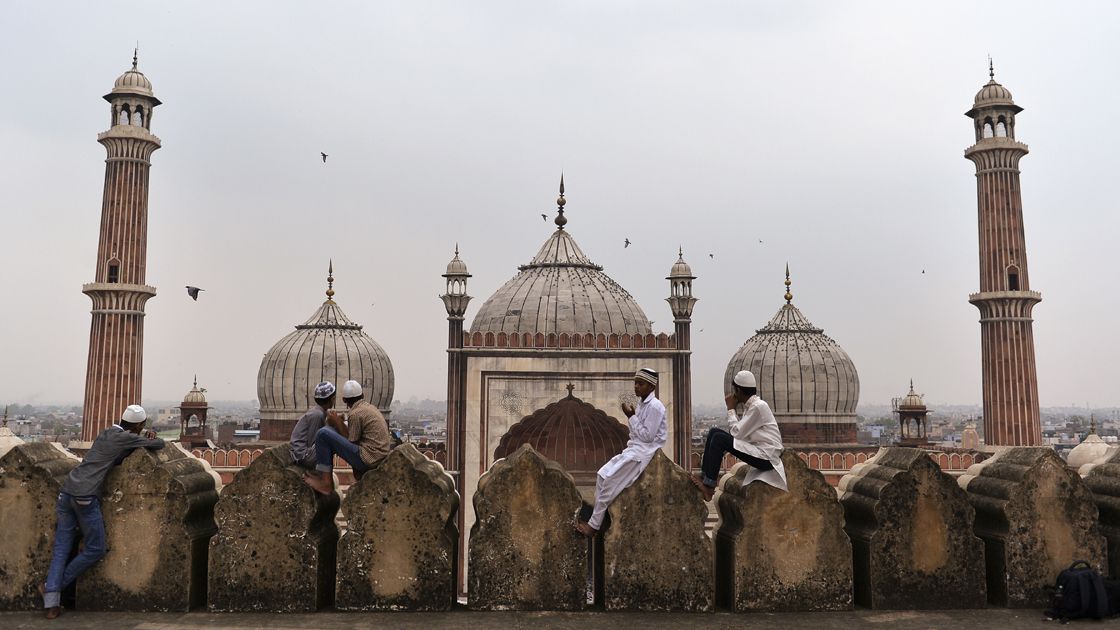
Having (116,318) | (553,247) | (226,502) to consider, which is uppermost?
(553,247)

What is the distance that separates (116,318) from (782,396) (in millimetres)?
19804

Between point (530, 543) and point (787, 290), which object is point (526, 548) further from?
point (787, 290)

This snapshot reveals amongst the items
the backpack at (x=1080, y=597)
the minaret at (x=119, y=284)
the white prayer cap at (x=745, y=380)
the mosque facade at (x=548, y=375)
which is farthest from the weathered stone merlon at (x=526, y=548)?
the minaret at (x=119, y=284)

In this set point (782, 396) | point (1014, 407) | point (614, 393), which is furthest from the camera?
point (782, 396)

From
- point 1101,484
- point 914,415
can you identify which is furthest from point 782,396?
point 1101,484

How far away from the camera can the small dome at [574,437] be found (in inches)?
883

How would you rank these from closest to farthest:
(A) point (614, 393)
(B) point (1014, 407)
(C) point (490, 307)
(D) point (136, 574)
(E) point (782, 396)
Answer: (D) point (136, 574)
(A) point (614, 393)
(C) point (490, 307)
(B) point (1014, 407)
(E) point (782, 396)

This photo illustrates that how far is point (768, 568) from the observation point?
4.05 metres

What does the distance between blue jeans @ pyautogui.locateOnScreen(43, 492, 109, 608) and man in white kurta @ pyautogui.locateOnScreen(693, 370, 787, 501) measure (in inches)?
102

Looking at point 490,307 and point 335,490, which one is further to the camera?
point 490,307

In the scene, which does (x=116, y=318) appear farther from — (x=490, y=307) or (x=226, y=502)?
(x=226, y=502)

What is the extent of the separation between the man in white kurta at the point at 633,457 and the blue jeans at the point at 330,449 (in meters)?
1.10

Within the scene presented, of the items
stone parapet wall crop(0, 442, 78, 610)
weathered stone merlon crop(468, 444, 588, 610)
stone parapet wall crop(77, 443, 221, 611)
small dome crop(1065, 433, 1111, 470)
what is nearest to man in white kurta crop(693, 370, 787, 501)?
weathered stone merlon crop(468, 444, 588, 610)

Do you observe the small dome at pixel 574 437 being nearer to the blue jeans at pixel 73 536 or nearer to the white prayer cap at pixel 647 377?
the white prayer cap at pixel 647 377
